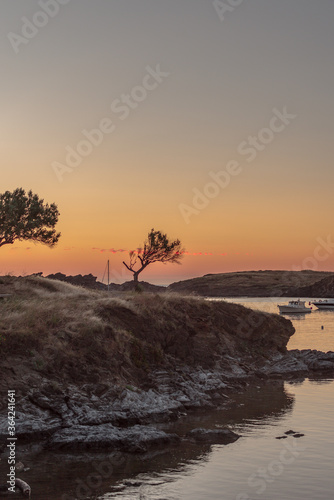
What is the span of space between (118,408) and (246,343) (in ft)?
66.2

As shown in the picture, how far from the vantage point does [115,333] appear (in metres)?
31.4

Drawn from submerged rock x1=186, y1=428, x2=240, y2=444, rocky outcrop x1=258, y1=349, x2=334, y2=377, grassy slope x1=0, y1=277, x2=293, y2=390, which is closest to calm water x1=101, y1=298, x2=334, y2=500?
submerged rock x1=186, y1=428, x2=240, y2=444

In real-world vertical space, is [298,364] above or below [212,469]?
above

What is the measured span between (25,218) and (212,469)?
4537 cm

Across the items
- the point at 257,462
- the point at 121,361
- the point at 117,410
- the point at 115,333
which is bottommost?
the point at 257,462

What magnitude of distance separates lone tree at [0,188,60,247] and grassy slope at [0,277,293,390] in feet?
37.2

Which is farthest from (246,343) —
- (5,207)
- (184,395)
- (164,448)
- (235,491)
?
(5,207)

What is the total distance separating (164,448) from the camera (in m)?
20.7

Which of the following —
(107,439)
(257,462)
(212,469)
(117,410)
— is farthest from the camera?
(117,410)

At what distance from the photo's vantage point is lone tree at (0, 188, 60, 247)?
57031 millimetres

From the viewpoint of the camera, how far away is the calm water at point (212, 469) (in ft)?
54.1

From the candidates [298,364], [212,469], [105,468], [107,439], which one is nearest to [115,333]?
[107,439]

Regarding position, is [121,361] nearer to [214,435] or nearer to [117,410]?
[117,410]

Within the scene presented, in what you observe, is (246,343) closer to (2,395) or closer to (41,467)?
(2,395)
